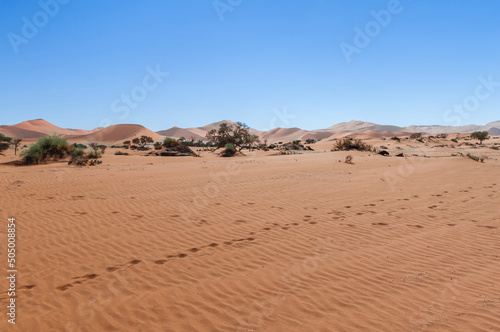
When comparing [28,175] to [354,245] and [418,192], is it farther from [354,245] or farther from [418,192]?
[418,192]

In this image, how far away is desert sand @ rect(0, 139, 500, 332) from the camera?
129 inches

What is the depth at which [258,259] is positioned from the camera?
4.81 meters

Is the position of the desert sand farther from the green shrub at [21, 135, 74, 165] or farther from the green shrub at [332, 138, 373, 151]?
the green shrub at [332, 138, 373, 151]

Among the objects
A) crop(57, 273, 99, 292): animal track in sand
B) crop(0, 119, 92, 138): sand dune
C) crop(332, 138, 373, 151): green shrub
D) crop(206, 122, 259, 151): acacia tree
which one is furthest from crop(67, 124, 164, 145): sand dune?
crop(57, 273, 99, 292): animal track in sand

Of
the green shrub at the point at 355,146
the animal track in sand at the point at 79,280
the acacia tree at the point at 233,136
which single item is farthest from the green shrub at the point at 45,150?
the green shrub at the point at 355,146

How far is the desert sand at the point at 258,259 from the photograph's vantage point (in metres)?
3.29

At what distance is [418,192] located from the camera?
31.3 feet

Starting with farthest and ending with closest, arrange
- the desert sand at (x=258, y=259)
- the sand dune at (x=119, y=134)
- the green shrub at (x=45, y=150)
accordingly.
A: the sand dune at (x=119, y=134) < the green shrub at (x=45, y=150) < the desert sand at (x=258, y=259)

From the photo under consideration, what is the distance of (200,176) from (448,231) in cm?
938

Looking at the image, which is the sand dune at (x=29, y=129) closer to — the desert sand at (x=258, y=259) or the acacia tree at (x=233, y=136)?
the acacia tree at (x=233, y=136)

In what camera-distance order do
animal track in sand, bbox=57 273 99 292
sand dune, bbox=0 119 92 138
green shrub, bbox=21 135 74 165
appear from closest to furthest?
animal track in sand, bbox=57 273 99 292 < green shrub, bbox=21 135 74 165 < sand dune, bbox=0 119 92 138

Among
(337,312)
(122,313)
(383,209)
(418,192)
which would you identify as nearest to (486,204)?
(418,192)

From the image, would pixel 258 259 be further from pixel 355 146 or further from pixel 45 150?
pixel 355 146

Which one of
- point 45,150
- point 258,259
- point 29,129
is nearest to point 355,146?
point 45,150
